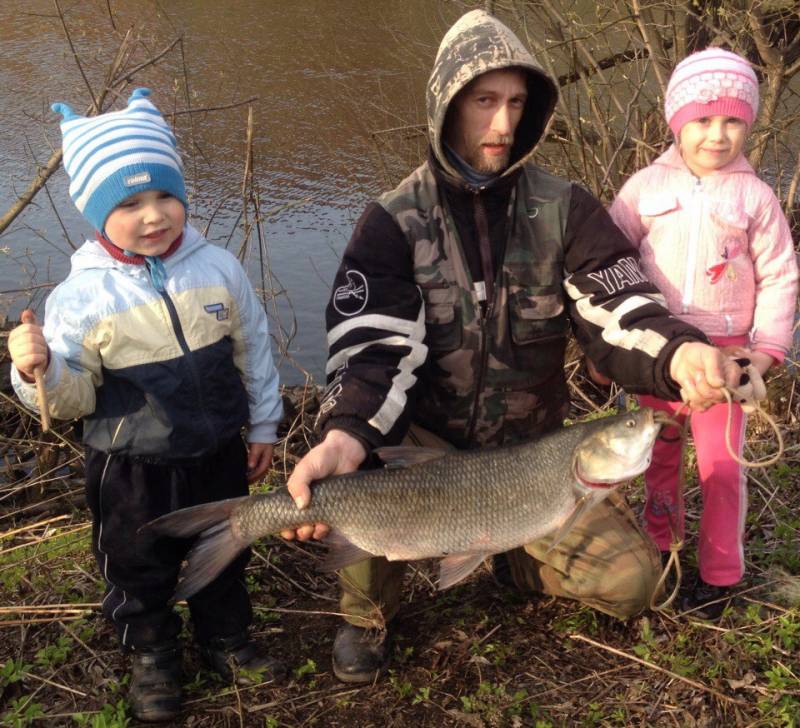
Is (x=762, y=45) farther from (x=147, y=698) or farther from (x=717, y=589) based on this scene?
(x=147, y=698)

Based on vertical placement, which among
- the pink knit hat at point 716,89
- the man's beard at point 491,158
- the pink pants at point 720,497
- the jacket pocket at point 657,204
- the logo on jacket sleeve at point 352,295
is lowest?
the pink pants at point 720,497

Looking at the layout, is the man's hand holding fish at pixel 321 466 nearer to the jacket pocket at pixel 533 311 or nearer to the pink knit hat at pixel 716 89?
the jacket pocket at pixel 533 311

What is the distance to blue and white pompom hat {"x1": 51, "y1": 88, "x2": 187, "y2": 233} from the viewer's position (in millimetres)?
3135

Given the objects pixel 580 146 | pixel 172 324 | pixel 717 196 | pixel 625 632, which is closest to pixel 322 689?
pixel 625 632

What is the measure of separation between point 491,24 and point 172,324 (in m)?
1.74

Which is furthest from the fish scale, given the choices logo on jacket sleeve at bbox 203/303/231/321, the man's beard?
the man's beard

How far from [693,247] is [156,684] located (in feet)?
8.70

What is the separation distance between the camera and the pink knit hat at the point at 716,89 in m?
3.48

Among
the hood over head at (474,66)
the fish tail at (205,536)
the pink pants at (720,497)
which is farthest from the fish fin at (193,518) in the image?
the pink pants at (720,497)

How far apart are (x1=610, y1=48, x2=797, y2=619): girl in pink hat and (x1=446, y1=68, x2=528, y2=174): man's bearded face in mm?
661

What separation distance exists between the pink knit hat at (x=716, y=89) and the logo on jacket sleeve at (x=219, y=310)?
1.97 m

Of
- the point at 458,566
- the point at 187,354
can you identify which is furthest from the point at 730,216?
the point at 187,354

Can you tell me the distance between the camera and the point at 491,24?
3574 mm

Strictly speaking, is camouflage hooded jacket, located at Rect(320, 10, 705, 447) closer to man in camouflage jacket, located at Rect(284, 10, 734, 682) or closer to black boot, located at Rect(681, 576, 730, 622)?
man in camouflage jacket, located at Rect(284, 10, 734, 682)
